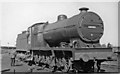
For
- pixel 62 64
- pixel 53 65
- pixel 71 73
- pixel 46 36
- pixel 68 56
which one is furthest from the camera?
pixel 46 36

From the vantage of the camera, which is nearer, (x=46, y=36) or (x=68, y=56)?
(x=68, y=56)

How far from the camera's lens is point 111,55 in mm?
9836

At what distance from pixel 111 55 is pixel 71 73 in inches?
98.7

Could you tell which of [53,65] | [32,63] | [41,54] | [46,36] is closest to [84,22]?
[53,65]

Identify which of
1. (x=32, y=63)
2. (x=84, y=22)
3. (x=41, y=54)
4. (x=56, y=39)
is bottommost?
(x=32, y=63)

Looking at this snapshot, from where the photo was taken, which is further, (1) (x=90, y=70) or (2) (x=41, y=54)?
(2) (x=41, y=54)

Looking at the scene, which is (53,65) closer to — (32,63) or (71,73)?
(71,73)

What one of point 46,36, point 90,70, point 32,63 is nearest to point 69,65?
point 90,70

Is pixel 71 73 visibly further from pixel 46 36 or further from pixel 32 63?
pixel 32 63

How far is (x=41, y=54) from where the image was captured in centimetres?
1497

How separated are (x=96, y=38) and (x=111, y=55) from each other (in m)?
1.34

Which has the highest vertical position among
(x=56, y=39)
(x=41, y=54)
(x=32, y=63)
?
(x=56, y=39)

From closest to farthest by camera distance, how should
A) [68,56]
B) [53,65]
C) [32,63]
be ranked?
[68,56], [53,65], [32,63]

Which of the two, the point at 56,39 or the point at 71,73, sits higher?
the point at 56,39
